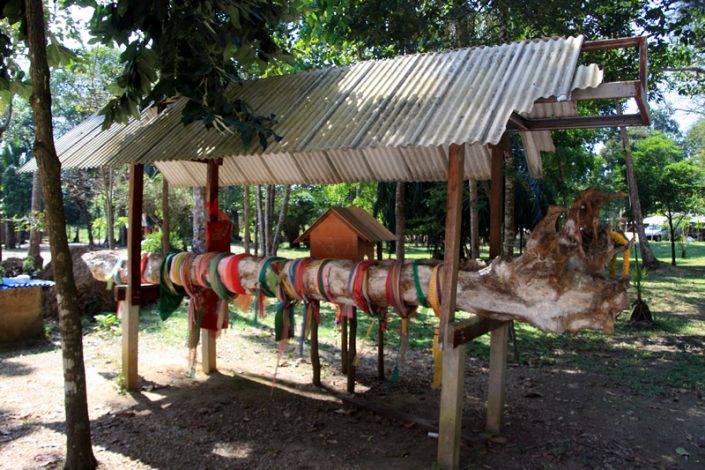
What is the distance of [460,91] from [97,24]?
113 inches

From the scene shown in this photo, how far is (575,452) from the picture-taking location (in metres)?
4.39

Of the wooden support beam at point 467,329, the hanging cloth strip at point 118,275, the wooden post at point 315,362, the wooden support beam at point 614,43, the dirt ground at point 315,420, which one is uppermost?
the wooden support beam at point 614,43

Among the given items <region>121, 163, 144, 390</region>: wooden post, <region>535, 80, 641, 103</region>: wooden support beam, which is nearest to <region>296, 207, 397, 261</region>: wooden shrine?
<region>121, 163, 144, 390</region>: wooden post

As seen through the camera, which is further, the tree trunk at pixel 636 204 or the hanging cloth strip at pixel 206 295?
the tree trunk at pixel 636 204

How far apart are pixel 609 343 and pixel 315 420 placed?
18.7 feet

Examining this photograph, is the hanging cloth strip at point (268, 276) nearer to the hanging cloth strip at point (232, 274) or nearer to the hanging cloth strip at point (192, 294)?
the hanging cloth strip at point (232, 274)

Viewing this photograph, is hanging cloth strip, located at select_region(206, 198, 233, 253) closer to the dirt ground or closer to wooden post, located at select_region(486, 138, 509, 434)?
the dirt ground

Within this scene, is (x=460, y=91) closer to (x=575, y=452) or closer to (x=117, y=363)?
(x=575, y=452)

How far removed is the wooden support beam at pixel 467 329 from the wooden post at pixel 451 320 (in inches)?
1.5

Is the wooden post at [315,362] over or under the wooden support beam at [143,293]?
under

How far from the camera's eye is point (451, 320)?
3787mm

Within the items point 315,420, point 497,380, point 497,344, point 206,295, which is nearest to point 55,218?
point 206,295

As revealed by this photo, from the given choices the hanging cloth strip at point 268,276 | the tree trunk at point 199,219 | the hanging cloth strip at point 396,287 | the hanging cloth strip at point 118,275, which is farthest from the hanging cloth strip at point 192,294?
the tree trunk at point 199,219

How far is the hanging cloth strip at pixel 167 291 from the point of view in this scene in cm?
552
